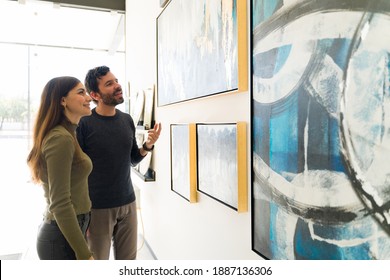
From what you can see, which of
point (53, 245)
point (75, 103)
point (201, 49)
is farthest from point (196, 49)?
point (53, 245)

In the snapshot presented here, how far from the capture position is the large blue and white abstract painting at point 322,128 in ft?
2.09

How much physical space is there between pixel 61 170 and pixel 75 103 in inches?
12.9

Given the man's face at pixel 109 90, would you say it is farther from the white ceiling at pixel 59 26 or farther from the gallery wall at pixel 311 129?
the white ceiling at pixel 59 26

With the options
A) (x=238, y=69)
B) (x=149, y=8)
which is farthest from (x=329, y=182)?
(x=149, y=8)

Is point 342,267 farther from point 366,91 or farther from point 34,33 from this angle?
point 34,33

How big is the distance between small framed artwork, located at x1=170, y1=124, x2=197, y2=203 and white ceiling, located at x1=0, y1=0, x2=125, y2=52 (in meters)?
2.85

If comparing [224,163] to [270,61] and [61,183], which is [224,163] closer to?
[270,61]

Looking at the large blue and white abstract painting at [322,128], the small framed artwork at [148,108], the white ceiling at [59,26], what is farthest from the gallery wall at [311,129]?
the white ceiling at [59,26]

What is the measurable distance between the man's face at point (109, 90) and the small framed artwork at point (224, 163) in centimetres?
57

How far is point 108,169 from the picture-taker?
1741 mm

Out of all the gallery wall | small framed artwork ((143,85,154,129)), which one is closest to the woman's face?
the gallery wall

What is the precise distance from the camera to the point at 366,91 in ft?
2.14

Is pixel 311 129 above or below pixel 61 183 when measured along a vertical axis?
above

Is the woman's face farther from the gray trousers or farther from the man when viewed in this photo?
the gray trousers
